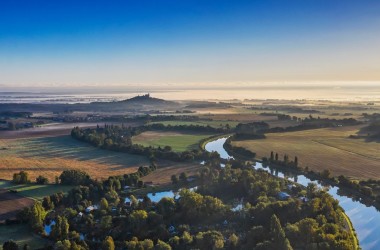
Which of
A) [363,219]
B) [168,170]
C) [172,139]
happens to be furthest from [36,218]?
[172,139]

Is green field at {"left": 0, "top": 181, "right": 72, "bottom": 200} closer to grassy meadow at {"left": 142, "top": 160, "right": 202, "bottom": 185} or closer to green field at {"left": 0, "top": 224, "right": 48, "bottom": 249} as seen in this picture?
green field at {"left": 0, "top": 224, "right": 48, "bottom": 249}

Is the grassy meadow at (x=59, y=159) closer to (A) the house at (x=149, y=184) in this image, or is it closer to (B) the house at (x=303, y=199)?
(A) the house at (x=149, y=184)

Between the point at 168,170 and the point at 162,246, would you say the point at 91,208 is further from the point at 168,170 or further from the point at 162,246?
the point at 168,170

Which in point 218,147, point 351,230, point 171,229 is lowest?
point 351,230

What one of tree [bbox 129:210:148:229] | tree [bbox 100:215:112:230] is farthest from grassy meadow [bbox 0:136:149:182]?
tree [bbox 129:210:148:229]

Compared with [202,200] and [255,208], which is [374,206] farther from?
[202,200]

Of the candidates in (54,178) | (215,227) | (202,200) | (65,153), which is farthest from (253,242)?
(65,153)
